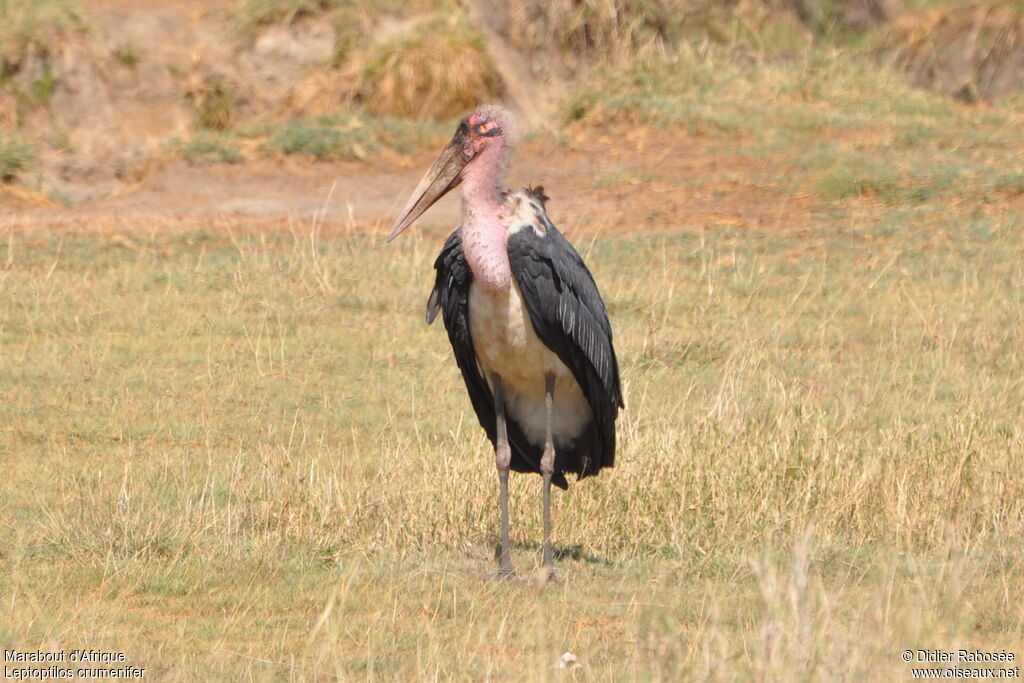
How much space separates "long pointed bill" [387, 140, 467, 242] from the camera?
5352mm

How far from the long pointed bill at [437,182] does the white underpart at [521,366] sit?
→ 1.47 ft

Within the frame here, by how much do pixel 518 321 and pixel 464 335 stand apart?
0.66 feet

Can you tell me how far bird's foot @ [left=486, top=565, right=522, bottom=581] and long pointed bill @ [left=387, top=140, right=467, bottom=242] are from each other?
1.14m

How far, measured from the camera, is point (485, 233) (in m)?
4.98

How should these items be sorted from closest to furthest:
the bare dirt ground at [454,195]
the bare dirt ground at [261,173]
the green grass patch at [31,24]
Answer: the bare dirt ground at [454,195], the bare dirt ground at [261,173], the green grass patch at [31,24]

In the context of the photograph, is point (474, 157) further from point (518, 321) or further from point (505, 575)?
point (505, 575)

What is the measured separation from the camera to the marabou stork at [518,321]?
198 inches

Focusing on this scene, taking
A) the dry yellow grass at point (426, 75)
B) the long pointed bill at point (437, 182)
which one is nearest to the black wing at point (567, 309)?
the long pointed bill at point (437, 182)

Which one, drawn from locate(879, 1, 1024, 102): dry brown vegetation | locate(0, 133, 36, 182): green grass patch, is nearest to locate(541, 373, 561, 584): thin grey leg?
locate(0, 133, 36, 182): green grass patch

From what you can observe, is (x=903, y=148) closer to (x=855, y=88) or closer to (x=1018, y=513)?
(x=855, y=88)

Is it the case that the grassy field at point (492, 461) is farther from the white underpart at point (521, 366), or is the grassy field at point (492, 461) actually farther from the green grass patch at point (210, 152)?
the green grass patch at point (210, 152)

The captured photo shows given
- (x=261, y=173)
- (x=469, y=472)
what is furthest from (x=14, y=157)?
(x=469, y=472)

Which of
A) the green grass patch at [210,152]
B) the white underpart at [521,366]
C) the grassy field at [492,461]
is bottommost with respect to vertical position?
the green grass patch at [210,152]

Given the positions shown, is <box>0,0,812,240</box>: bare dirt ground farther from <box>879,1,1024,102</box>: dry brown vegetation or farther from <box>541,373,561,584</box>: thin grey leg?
<box>541,373,561,584</box>: thin grey leg
